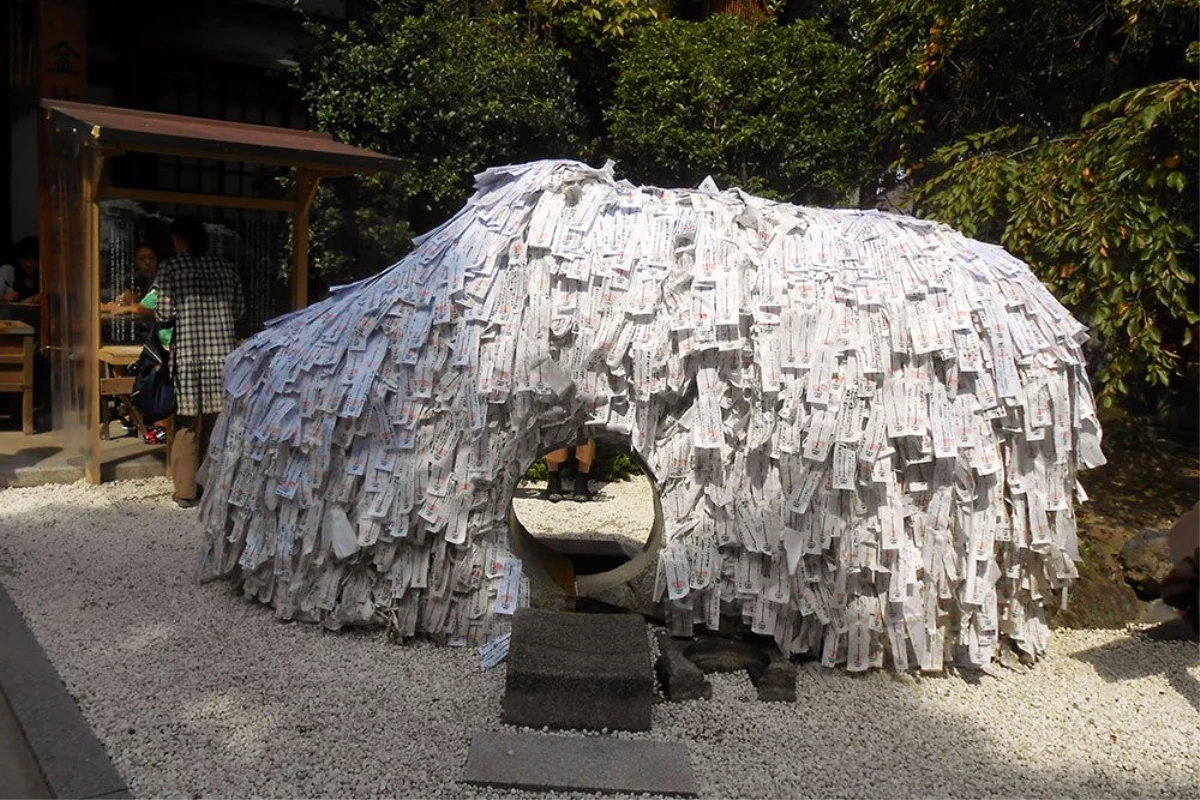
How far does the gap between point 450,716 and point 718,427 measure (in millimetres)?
1627

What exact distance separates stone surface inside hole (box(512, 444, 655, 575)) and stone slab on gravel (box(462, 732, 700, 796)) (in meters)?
2.00

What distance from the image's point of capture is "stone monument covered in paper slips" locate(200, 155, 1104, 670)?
4.46 m

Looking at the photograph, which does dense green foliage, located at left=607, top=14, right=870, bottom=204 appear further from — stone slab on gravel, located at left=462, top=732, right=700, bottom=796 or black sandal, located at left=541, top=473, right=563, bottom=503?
stone slab on gravel, located at left=462, top=732, right=700, bottom=796

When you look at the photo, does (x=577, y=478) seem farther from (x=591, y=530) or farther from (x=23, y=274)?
(x=23, y=274)

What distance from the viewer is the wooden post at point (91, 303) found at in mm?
7402

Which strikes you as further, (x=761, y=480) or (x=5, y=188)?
(x=5, y=188)

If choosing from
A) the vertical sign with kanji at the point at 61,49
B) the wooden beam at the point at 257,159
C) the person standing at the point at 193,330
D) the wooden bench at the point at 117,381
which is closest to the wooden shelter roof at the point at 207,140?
the wooden beam at the point at 257,159

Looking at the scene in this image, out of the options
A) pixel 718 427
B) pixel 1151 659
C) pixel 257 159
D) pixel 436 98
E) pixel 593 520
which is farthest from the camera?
pixel 436 98

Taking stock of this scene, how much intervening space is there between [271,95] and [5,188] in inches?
114

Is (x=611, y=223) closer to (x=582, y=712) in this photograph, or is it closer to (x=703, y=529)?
(x=703, y=529)

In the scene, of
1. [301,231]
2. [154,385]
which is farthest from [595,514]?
[301,231]

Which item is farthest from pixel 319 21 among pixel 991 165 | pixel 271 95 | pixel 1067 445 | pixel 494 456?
pixel 1067 445

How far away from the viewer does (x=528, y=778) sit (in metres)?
3.61

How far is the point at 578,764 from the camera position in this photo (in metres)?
3.72
